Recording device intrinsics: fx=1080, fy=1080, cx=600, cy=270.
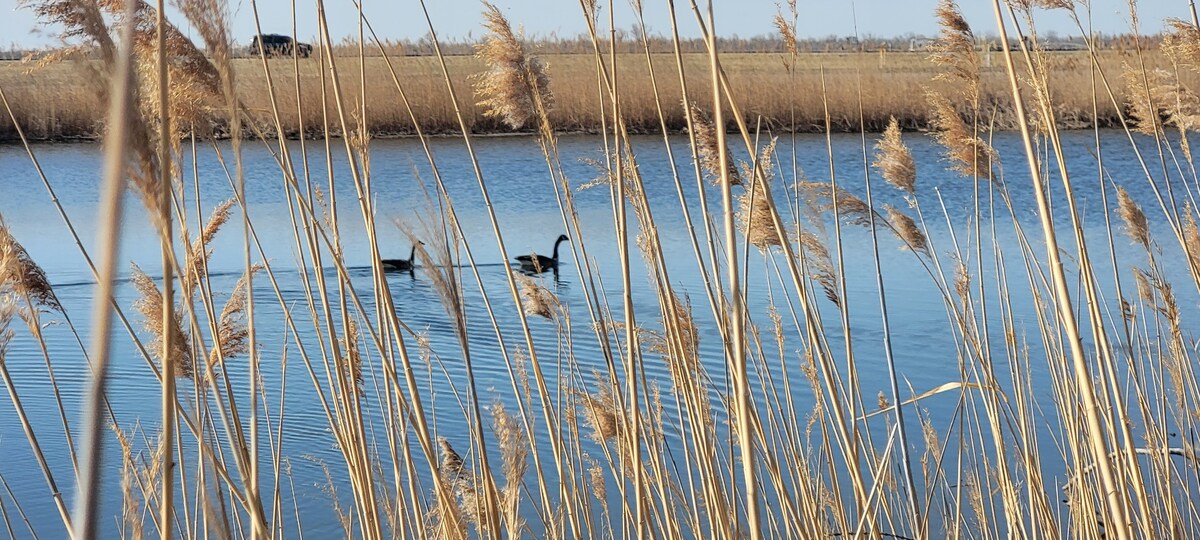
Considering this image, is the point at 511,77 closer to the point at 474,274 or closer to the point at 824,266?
the point at 824,266

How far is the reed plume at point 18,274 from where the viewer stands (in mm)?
1316

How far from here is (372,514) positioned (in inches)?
59.9

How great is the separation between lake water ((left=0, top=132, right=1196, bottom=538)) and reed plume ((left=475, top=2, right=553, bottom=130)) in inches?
17.9

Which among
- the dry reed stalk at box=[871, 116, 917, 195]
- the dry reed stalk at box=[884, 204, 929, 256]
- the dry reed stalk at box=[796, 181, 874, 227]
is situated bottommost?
the dry reed stalk at box=[884, 204, 929, 256]

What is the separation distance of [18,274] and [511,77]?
2.74 feet

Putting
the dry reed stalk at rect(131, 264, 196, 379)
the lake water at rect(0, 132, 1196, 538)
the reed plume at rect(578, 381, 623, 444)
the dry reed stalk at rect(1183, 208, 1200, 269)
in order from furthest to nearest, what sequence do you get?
the lake water at rect(0, 132, 1196, 538) < the dry reed stalk at rect(1183, 208, 1200, 269) < the reed plume at rect(578, 381, 623, 444) < the dry reed stalk at rect(131, 264, 196, 379)

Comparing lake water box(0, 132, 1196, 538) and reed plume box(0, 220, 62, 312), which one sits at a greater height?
reed plume box(0, 220, 62, 312)

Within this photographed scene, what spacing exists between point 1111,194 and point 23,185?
443 inches

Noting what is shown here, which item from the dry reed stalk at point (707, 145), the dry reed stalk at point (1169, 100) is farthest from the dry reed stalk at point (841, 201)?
the dry reed stalk at point (1169, 100)

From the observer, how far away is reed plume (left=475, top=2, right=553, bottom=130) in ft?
6.13

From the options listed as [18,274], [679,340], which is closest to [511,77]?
[679,340]

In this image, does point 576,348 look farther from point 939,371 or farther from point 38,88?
point 38,88

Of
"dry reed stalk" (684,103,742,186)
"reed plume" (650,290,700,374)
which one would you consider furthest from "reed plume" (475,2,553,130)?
"reed plume" (650,290,700,374)

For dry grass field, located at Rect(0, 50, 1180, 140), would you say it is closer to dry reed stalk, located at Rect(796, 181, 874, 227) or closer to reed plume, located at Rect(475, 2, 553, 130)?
dry reed stalk, located at Rect(796, 181, 874, 227)
